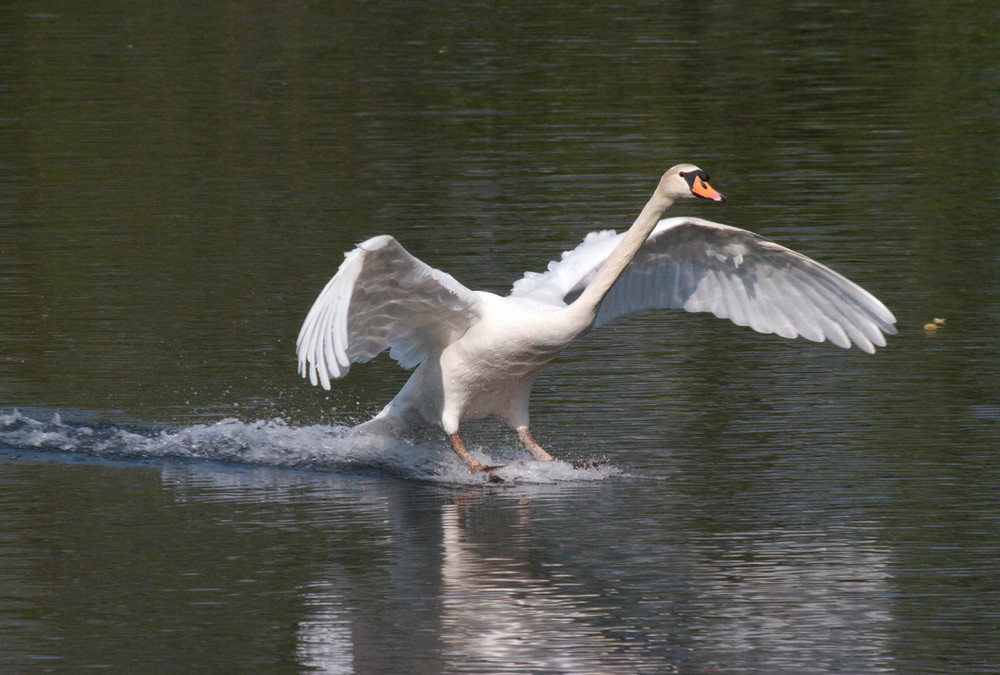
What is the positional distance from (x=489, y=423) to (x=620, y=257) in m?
2.08

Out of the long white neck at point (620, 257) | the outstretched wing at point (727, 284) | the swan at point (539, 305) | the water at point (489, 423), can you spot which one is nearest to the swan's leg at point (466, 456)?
the swan at point (539, 305)

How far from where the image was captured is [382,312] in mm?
8766

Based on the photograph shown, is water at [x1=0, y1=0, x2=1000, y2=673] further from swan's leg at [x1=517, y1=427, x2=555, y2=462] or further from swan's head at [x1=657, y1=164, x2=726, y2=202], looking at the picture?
swan's head at [x1=657, y1=164, x2=726, y2=202]

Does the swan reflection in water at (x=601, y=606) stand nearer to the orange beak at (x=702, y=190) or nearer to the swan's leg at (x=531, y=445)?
the swan's leg at (x=531, y=445)

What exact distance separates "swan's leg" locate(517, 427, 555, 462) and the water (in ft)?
0.32

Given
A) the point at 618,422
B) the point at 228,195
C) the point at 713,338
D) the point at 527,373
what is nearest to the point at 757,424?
the point at 618,422

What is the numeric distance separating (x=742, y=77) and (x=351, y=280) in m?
15.4

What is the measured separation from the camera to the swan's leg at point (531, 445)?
8.95 meters

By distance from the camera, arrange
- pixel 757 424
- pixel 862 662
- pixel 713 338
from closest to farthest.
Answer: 1. pixel 862 662
2. pixel 757 424
3. pixel 713 338

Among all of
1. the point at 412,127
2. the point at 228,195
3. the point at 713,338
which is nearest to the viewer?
the point at 713,338

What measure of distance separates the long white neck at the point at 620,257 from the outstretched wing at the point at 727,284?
71cm

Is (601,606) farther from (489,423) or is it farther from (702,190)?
(489,423)

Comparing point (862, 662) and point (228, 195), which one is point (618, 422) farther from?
point (228, 195)

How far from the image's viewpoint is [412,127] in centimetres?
1938
